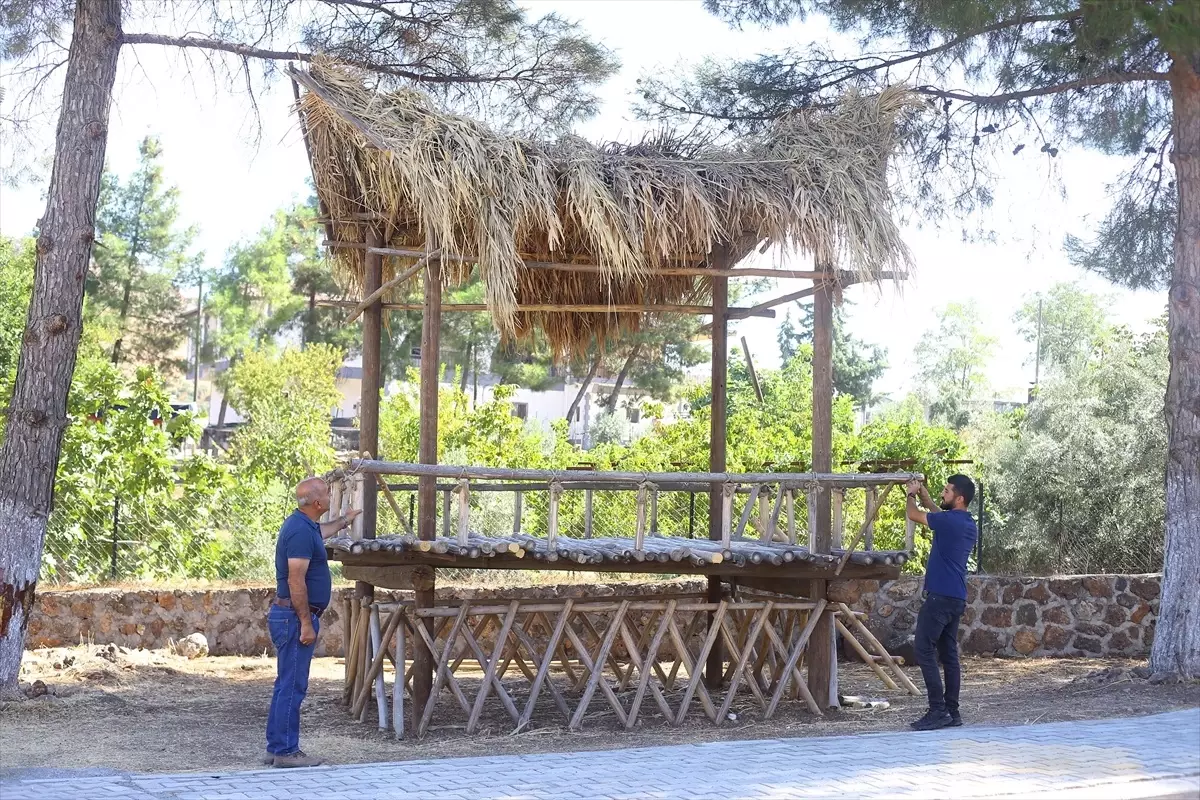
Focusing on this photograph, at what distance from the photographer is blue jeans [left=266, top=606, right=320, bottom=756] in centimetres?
702

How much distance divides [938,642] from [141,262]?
3320 centimetres

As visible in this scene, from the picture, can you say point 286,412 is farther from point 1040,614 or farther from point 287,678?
point 287,678

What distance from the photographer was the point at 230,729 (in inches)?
337

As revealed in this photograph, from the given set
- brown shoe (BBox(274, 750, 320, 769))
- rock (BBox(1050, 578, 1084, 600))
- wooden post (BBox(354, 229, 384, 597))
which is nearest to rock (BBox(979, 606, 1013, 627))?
rock (BBox(1050, 578, 1084, 600))

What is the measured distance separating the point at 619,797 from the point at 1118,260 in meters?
8.49

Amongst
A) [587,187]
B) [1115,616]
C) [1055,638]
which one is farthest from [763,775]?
[1115,616]

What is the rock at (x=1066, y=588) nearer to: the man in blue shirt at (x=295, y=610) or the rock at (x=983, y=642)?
the rock at (x=983, y=642)

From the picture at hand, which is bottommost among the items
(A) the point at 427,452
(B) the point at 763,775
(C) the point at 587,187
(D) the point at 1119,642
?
(B) the point at 763,775

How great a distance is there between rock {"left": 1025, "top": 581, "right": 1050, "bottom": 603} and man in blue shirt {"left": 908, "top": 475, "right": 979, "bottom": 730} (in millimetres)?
5297

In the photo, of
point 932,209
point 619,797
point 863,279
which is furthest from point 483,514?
point 619,797

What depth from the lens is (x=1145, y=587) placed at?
42.7 ft

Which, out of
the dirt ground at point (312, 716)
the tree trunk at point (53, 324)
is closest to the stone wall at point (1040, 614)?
the dirt ground at point (312, 716)

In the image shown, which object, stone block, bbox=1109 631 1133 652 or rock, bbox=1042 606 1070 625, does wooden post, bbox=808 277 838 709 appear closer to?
rock, bbox=1042 606 1070 625

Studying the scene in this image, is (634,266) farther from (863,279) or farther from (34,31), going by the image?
(34,31)
